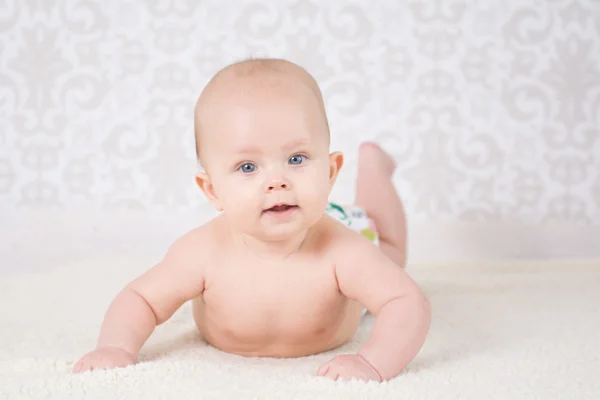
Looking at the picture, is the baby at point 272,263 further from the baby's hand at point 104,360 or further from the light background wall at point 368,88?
the light background wall at point 368,88

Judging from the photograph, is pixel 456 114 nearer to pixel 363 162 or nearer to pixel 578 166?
pixel 578 166

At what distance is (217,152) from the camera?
113cm

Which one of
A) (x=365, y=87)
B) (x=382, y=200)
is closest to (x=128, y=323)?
(x=382, y=200)

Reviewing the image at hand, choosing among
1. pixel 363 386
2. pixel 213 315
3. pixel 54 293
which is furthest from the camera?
pixel 54 293

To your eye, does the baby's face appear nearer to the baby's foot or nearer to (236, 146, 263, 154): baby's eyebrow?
(236, 146, 263, 154): baby's eyebrow

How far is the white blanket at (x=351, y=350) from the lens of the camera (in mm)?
1031

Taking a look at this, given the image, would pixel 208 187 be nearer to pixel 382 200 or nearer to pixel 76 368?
pixel 76 368

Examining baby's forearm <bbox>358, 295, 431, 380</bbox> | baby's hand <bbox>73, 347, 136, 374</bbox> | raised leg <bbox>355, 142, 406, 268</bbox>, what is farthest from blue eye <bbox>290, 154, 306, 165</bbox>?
raised leg <bbox>355, 142, 406, 268</bbox>

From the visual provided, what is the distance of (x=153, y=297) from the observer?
122 cm

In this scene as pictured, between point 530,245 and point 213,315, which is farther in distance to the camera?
point 530,245

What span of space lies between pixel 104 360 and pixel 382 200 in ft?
2.58

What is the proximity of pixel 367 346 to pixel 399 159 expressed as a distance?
127 centimetres

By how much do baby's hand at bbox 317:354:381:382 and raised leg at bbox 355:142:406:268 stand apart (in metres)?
0.62

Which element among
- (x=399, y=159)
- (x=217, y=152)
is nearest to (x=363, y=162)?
(x=399, y=159)
